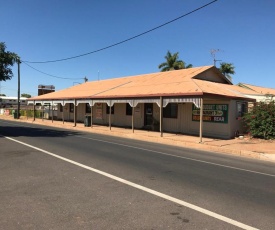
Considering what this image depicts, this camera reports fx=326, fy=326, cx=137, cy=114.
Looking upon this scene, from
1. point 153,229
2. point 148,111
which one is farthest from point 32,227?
point 148,111

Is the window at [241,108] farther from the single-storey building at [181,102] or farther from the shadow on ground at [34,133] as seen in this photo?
the shadow on ground at [34,133]

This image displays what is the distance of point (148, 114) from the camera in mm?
25734

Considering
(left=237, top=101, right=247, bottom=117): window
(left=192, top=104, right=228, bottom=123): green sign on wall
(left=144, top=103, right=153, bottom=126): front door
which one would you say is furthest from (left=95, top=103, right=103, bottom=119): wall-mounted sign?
(left=237, top=101, right=247, bottom=117): window

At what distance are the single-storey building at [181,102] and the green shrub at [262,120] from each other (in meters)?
1.14

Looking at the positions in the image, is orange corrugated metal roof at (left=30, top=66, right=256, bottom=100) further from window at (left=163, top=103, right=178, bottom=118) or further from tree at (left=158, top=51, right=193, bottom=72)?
tree at (left=158, top=51, right=193, bottom=72)

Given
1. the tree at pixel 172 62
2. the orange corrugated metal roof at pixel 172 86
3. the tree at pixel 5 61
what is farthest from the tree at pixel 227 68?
the tree at pixel 5 61

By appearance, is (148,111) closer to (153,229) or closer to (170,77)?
(170,77)

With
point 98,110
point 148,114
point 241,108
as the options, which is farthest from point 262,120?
point 98,110

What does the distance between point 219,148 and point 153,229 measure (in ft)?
37.7

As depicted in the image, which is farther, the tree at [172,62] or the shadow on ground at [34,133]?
the tree at [172,62]

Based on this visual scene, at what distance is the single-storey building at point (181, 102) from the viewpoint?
1942 cm

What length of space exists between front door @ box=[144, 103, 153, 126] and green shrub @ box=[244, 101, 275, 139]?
810 centimetres

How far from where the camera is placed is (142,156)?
12.0 metres

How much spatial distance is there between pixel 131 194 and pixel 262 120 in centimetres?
1425
